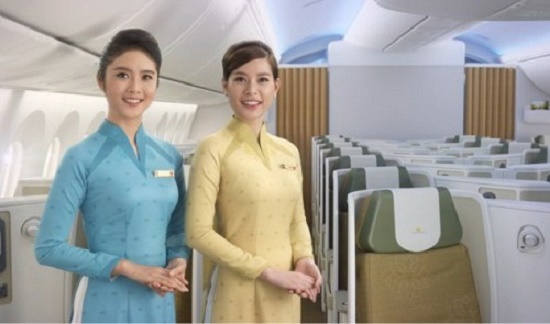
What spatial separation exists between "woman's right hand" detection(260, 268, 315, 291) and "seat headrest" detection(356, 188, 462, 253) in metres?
0.84

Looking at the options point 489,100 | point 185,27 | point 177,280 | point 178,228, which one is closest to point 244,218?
point 178,228

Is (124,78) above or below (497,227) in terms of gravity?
above

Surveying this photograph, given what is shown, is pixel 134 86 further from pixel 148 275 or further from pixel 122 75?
pixel 148 275

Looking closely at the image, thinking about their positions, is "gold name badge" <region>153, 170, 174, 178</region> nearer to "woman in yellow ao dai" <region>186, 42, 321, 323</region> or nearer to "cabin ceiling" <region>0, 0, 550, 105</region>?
"woman in yellow ao dai" <region>186, 42, 321, 323</region>

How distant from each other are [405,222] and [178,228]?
1142 mm

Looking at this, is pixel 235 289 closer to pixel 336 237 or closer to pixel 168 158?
pixel 168 158

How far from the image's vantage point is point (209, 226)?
161 cm

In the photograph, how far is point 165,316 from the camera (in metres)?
1.60

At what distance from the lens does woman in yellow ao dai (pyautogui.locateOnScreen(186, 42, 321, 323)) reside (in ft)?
5.32

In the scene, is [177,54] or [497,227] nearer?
[497,227]

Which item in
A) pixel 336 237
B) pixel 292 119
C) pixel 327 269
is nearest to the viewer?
pixel 336 237

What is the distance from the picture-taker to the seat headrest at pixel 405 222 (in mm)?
2436

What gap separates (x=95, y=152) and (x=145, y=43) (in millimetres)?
311

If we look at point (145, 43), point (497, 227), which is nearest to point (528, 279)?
point (497, 227)
